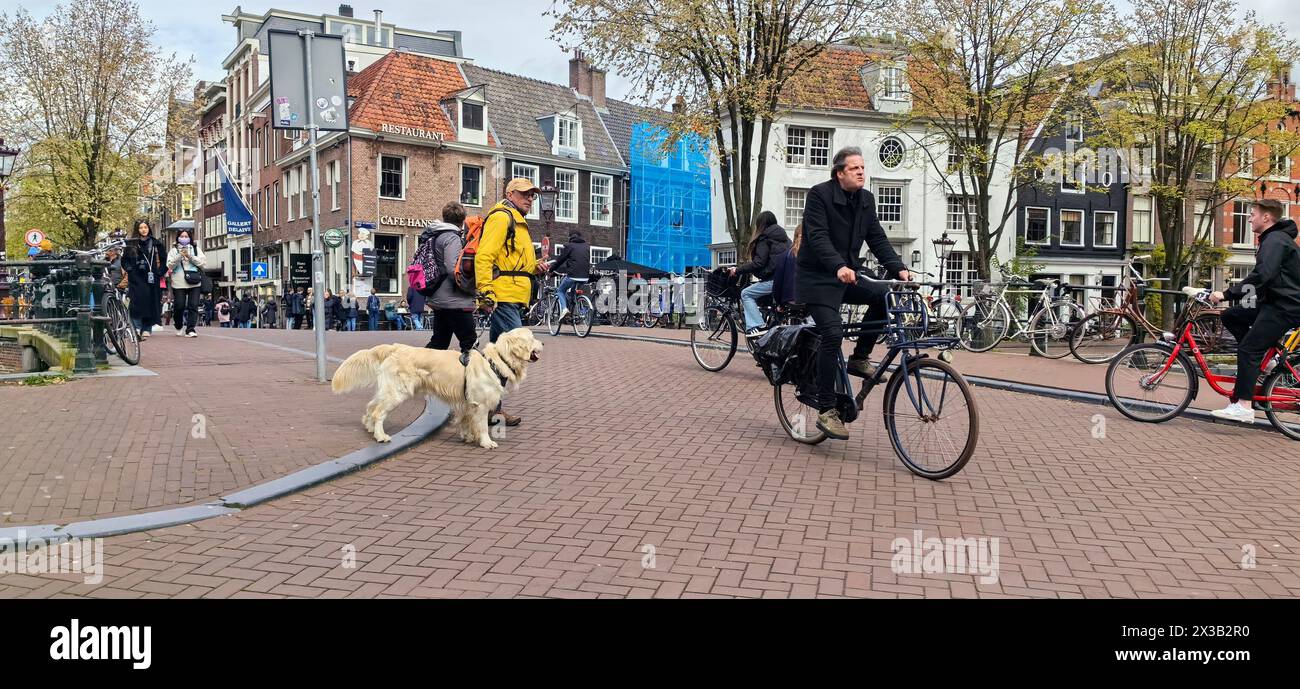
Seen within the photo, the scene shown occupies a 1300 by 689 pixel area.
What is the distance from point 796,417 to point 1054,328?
934cm

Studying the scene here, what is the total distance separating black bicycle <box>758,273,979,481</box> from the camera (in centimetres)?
562

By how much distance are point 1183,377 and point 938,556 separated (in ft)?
17.3

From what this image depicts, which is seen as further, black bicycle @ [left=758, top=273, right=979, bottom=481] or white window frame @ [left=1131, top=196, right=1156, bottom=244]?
white window frame @ [left=1131, top=196, right=1156, bottom=244]

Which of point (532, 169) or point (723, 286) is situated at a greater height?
point (532, 169)

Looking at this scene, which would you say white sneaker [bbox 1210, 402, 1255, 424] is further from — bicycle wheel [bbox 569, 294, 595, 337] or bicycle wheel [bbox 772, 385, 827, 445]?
bicycle wheel [bbox 569, 294, 595, 337]

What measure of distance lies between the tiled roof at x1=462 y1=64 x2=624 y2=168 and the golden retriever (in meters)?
34.9

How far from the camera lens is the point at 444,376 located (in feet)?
21.3

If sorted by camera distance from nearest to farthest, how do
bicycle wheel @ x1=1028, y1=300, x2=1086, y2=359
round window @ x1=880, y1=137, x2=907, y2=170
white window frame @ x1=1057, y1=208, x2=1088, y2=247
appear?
bicycle wheel @ x1=1028, y1=300, x2=1086, y2=359
round window @ x1=880, y1=137, x2=907, y2=170
white window frame @ x1=1057, y1=208, x2=1088, y2=247

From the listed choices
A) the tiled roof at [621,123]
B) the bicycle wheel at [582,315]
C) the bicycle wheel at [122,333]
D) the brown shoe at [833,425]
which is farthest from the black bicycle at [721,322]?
the tiled roof at [621,123]

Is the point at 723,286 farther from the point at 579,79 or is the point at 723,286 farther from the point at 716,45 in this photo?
the point at 579,79

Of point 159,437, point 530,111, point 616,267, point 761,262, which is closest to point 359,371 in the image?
point 159,437

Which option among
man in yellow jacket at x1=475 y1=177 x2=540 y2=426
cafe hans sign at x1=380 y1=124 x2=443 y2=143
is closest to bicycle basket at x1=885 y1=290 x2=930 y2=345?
man in yellow jacket at x1=475 y1=177 x2=540 y2=426
